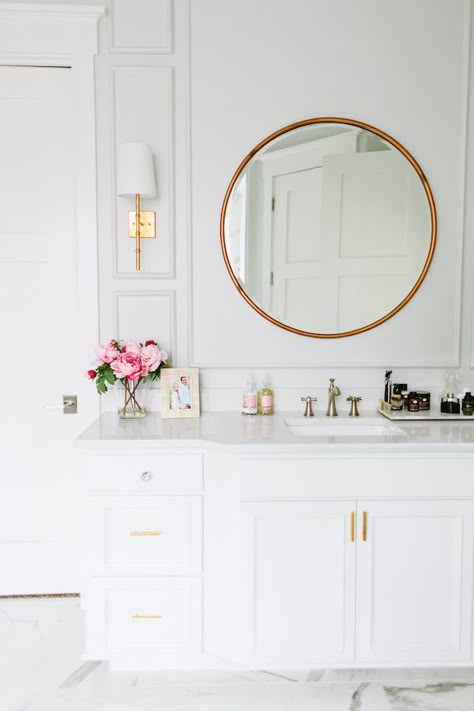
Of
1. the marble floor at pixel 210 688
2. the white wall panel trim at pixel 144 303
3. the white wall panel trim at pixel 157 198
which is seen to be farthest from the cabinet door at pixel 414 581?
the white wall panel trim at pixel 157 198

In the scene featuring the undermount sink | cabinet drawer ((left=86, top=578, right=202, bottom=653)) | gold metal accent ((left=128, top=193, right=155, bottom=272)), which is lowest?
cabinet drawer ((left=86, top=578, right=202, bottom=653))


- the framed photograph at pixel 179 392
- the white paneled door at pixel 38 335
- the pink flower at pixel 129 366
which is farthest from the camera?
the white paneled door at pixel 38 335

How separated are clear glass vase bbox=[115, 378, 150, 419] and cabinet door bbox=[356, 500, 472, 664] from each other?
37.6 inches

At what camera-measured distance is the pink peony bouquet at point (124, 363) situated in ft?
7.66

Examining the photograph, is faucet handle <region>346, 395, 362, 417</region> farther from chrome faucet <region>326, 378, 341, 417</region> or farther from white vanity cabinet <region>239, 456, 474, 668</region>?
white vanity cabinet <region>239, 456, 474, 668</region>

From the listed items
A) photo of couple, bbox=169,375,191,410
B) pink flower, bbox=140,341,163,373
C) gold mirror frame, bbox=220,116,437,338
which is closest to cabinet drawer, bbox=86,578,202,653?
photo of couple, bbox=169,375,191,410

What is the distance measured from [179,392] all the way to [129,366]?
0.24 m

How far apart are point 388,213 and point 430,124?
398 millimetres

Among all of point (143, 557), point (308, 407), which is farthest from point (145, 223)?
point (143, 557)

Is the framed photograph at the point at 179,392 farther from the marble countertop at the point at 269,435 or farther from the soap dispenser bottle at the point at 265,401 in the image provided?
the soap dispenser bottle at the point at 265,401

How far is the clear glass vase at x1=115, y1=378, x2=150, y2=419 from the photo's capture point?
2.43 meters

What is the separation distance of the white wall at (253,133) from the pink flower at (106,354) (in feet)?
0.64

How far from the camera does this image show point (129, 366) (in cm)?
233

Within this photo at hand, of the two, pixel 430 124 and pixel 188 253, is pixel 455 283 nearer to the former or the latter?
pixel 430 124
